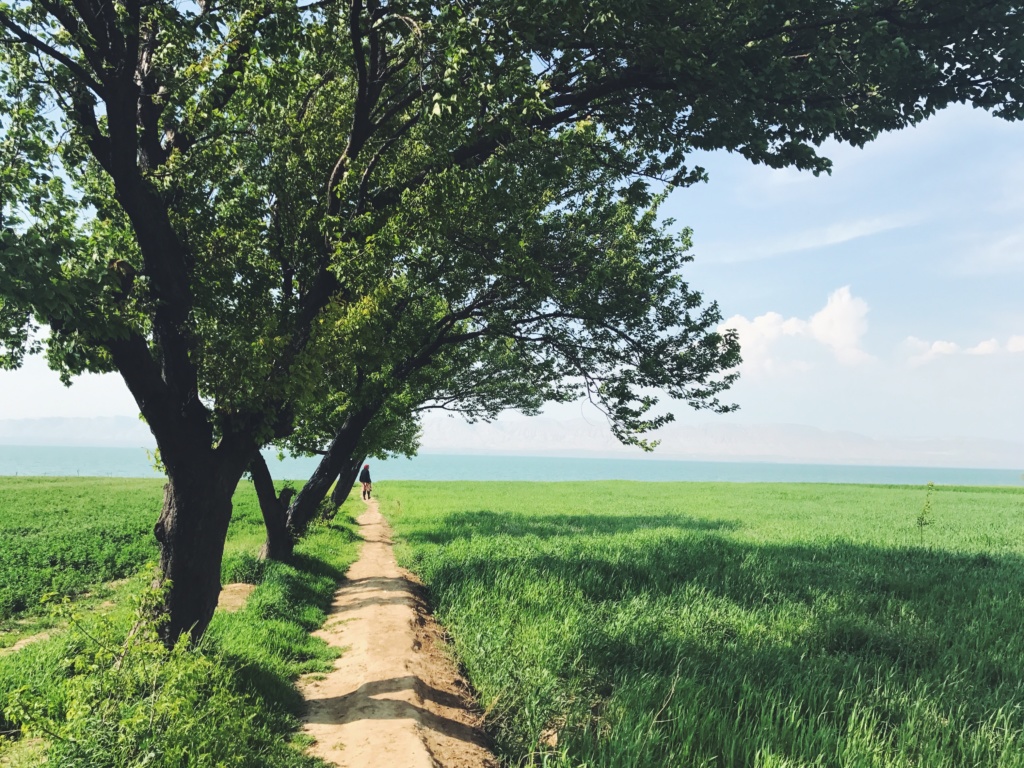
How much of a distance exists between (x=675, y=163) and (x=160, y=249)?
7601mm

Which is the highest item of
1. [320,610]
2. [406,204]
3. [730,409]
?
[406,204]

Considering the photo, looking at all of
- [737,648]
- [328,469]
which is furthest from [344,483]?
[737,648]

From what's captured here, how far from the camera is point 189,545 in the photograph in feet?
24.7

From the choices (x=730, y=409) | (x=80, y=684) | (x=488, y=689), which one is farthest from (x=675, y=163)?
(x=80, y=684)

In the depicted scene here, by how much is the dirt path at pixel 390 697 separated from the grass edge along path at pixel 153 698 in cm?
37

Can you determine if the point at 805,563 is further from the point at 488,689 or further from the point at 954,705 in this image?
the point at 488,689

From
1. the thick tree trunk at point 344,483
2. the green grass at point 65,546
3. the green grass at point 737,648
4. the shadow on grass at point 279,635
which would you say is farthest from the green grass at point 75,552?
the green grass at point 737,648

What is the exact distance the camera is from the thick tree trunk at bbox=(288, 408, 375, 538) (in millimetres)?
15633

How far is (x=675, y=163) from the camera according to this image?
9109mm

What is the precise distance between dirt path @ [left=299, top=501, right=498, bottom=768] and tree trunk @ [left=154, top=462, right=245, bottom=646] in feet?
5.96

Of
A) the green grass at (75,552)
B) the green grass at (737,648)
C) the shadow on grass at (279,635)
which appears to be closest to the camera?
the green grass at (737,648)

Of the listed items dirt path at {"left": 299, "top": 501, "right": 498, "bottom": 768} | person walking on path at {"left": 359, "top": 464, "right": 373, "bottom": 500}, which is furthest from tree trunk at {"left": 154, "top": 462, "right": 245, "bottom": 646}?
person walking on path at {"left": 359, "top": 464, "right": 373, "bottom": 500}

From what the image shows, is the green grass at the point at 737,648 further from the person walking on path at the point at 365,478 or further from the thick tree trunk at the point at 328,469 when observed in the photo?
the person walking on path at the point at 365,478

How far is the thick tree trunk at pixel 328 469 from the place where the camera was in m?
15.6
